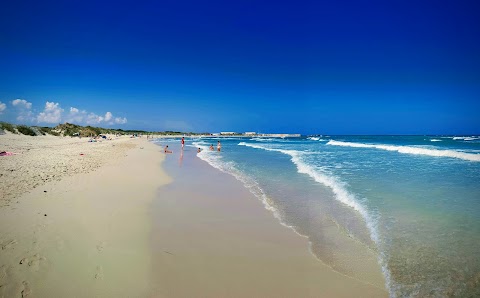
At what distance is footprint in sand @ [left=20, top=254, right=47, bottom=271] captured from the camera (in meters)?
4.11

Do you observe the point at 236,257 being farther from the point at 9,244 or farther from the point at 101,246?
the point at 9,244

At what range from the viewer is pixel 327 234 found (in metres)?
5.91

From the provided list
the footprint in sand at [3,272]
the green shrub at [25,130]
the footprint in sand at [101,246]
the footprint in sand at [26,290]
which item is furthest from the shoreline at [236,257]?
the green shrub at [25,130]

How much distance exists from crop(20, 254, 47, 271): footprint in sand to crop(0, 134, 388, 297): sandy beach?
0.01m

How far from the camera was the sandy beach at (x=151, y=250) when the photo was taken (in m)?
3.75

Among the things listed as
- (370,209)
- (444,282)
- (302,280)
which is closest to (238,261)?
(302,280)

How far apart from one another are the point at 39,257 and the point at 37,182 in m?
6.54

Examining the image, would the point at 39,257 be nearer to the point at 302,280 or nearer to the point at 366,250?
the point at 302,280

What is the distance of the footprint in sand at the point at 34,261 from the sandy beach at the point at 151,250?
0.04 feet

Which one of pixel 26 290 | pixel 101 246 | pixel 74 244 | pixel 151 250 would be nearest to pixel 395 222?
pixel 151 250

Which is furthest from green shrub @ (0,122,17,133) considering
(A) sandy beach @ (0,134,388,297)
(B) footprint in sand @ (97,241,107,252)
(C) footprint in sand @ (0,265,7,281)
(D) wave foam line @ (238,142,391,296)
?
(C) footprint in sand @ (0,265,7,281)

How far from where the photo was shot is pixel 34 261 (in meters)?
4.26

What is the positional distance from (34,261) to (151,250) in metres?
1.76

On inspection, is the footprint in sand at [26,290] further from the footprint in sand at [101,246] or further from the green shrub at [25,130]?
the green shrub at [25,130]
